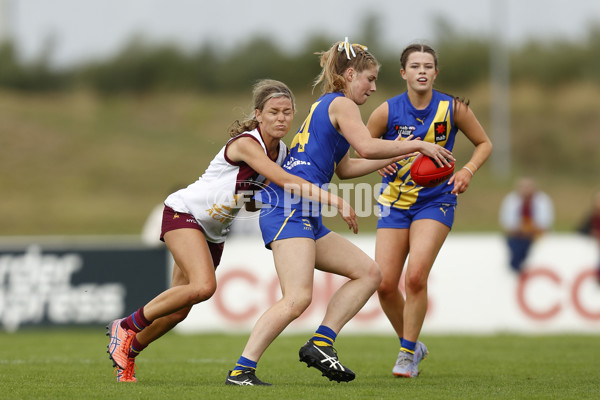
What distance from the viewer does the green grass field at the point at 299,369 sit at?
5.72 metres

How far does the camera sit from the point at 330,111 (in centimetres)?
608

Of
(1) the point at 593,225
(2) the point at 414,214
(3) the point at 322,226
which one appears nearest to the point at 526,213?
(1) the point at 593,225

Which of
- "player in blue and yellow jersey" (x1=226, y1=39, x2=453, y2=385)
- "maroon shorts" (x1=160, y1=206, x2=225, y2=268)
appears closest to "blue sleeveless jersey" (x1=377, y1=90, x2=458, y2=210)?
"player in blue and yellow jersey" (x1=226, y1=39, x2=453, y2=385)

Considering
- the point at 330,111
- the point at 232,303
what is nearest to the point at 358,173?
the point at 330,111

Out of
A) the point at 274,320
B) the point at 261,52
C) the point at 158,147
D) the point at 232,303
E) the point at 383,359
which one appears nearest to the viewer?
the point at 274,320

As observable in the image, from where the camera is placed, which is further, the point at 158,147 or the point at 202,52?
the point at 202,52

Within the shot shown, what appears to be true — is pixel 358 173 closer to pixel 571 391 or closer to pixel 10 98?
pixel 571 391

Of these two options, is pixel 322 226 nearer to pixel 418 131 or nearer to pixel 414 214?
pixel 414 214

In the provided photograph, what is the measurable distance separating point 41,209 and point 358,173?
2521cm

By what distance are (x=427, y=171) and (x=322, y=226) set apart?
96 centimetres

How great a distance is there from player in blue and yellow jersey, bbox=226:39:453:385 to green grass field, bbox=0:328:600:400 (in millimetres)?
297

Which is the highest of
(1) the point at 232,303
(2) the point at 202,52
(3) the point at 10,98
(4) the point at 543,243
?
(2) the point at 202,52

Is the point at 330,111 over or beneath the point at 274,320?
over

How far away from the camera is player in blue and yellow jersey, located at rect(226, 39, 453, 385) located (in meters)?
5.82
